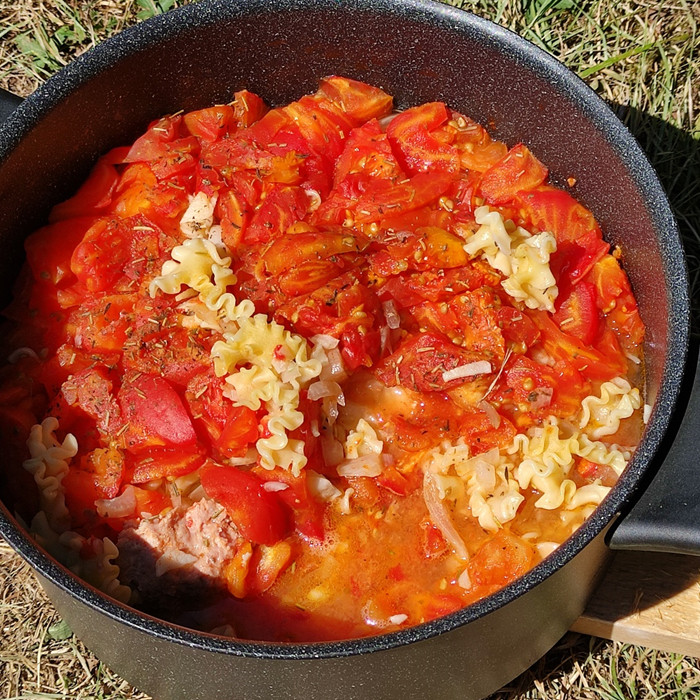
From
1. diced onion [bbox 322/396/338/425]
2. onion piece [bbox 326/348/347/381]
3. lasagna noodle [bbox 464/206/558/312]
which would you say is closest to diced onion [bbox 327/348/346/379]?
onion piece [bbox 326/348/347/381]

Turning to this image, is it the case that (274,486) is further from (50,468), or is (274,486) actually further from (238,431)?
(50,468)

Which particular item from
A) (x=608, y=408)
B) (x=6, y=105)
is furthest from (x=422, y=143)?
(x=6, y=105)

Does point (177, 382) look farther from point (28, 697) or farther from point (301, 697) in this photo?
point (28, 697)

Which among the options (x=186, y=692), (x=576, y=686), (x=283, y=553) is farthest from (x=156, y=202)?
(x=576, y=686)

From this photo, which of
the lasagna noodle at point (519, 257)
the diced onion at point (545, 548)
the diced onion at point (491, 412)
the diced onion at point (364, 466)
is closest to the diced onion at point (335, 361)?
the diced onion at point (364, 466)

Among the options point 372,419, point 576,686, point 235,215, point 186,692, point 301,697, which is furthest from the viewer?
point 576,686

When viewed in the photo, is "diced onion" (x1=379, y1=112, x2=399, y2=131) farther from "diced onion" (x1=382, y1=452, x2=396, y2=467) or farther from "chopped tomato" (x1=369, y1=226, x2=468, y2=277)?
"diced onion" (x1=382, y1=452, x2=396, y2=467)

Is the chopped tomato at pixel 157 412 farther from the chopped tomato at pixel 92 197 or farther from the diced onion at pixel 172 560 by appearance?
the chopped tomato at pixel 92 197
